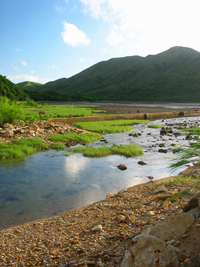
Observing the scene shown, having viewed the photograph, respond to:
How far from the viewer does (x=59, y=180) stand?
990cm

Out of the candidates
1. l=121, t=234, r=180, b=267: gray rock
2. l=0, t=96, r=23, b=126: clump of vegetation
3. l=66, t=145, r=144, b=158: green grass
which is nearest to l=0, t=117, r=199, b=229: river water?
l=66, t=145, r=144, b=158: green grass

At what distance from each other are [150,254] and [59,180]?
713 cm

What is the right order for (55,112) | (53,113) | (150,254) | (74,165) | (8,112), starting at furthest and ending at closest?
(55,112) < (53,113) < (8,112) < (74,165) < (150,254)

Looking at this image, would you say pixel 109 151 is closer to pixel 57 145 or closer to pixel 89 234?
pixel 57 145

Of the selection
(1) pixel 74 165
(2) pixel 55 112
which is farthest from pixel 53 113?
(1) pixel 74 165

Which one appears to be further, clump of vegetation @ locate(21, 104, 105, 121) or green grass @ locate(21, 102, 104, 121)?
green grass @ locate(21, 102, 104, 121)

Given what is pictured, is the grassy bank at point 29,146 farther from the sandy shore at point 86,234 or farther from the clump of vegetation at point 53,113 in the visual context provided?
the sandy shore at point 86,234

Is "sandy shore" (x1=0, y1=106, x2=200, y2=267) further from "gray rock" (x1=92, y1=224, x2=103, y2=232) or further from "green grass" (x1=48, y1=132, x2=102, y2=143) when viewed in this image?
"green grass" (x1=48, y1=132, x2=102, y2=143)

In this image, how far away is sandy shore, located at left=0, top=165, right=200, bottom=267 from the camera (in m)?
4.12

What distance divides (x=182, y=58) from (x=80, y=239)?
166 meters

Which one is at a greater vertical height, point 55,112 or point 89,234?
point 55,112

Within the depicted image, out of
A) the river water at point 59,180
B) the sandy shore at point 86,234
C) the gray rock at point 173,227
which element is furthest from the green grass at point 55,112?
Answer: the gray rock at point 173,227

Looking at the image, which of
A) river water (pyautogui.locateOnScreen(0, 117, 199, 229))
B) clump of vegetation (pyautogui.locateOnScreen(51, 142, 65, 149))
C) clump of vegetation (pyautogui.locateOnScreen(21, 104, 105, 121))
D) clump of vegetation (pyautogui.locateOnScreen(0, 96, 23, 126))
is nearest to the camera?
river water (pyautogui.locateOnScreen(0, 117, 199, 229))

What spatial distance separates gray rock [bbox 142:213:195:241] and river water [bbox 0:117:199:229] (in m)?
4.04
